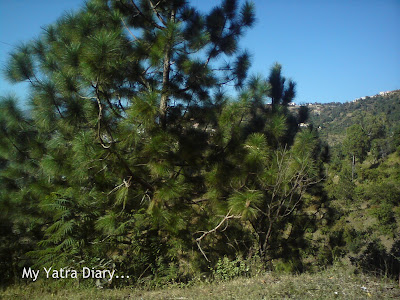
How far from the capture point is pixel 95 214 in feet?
16.5

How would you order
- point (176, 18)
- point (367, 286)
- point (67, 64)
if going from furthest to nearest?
point (176, 18)
point (67, 64)
point (367, 286)

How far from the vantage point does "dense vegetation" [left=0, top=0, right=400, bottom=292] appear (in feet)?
15.5

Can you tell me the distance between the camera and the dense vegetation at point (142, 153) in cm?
473

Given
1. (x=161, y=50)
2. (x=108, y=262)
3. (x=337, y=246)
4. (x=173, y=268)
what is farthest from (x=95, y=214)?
(x=337, y=246)

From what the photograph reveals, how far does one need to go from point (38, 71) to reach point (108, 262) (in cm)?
370

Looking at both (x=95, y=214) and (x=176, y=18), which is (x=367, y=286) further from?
(x=176, y=18)

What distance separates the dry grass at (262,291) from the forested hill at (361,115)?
109ft

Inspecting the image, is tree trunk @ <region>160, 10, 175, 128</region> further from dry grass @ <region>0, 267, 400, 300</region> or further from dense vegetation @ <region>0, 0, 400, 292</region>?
dry grass @ <region>0, 267, 400, 300</region>

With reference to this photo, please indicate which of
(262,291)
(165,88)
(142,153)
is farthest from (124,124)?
(262,291)

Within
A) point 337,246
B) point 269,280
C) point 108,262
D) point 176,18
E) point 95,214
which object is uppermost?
point 176,18

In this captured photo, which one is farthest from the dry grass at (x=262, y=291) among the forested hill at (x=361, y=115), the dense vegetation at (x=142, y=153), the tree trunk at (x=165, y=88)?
the forested hill at (x=361, y=115)

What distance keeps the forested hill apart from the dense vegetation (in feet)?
104

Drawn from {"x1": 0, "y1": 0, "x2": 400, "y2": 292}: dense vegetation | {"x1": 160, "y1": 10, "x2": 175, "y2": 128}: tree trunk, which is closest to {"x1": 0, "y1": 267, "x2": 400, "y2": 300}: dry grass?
{"x1": 0, "y1": 0, "x2": 400, "y2": 292}: dense vegetation

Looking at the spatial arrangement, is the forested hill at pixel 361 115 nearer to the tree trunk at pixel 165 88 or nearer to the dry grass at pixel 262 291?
the tree trunk at pixel 165 88
